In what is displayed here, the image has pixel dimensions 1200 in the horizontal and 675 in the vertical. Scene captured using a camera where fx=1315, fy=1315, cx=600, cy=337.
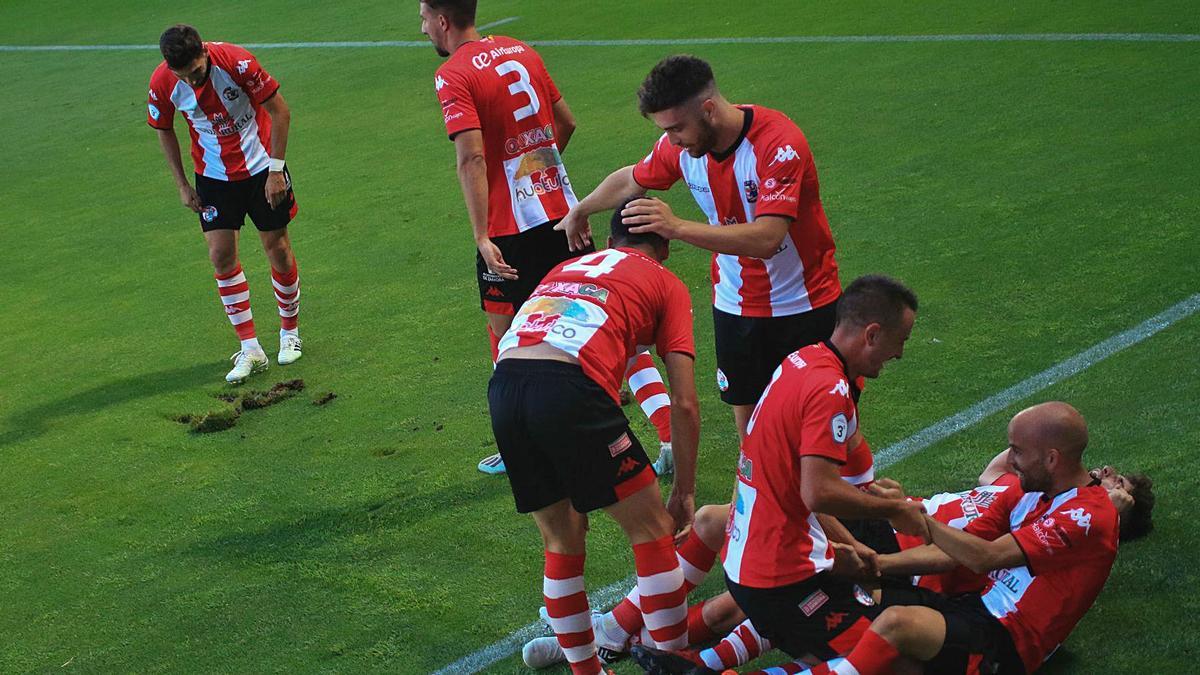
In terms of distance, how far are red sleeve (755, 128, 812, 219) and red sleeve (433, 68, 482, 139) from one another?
5.33ft

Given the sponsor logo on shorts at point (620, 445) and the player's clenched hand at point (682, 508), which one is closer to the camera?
the sponsor logo on shorts at point (620, 445)

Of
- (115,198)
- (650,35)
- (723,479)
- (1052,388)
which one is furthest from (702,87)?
(650,35)

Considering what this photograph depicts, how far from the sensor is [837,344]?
3.95 metres

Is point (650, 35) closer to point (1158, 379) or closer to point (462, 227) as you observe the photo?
point (462, 227)

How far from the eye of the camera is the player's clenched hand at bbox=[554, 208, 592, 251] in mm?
5082

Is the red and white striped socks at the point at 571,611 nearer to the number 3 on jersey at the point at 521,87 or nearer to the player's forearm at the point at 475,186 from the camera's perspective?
the player's forearm at the point at 475,186

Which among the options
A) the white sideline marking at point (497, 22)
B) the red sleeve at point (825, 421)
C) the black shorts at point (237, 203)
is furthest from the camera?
the white sideline marking at point (497, 22)

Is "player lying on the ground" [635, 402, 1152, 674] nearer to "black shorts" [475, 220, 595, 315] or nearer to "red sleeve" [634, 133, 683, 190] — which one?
"red sleeve" [634, 133, 683, 190]

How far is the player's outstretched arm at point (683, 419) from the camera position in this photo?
4.15 metres

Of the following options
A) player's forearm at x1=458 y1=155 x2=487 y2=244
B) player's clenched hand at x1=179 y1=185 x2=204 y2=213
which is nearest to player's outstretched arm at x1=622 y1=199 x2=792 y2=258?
player's forearm at x1=458 y1=155 x2=487 y2=244

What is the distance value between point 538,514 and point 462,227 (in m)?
6.01

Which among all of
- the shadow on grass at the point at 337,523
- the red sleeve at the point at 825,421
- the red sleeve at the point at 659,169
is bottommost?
the shadow on grass at the point at 337,523

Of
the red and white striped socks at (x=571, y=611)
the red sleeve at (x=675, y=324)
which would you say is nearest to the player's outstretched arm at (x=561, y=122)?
the red sleeve at (x=675, y=324)

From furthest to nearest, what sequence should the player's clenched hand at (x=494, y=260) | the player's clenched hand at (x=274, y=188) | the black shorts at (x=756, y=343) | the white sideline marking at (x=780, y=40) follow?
the white sideline marking at (x=780, y=40) → the player's clenched hand at (x=274, y=188) → the player's clenched hand at (x=494, y=260) → the black shorts at (x=756, y=343)
